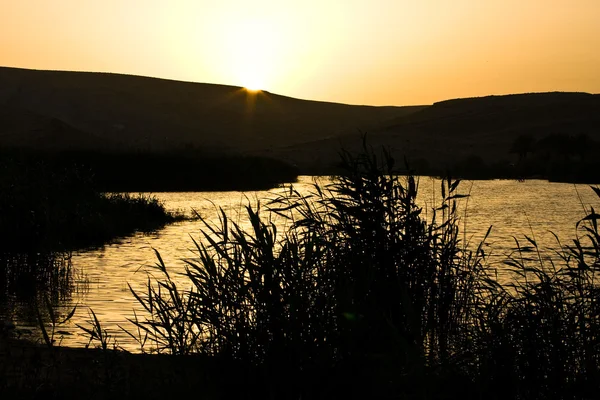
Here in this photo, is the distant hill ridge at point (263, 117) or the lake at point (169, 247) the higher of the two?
the distant hill ridge at point (263, 117)

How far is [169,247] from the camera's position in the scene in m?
20.8

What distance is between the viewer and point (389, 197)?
9484mm

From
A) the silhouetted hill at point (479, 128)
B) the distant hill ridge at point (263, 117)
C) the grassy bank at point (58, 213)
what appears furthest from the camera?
the distant hill ridge at point (263, 117)

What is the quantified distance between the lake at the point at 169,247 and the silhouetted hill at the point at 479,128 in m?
45.4

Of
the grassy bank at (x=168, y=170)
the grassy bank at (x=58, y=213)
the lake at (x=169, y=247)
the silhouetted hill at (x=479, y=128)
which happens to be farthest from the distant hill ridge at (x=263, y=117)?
the grassy bank at (x=58, y=213)

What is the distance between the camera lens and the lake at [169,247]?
471 inches

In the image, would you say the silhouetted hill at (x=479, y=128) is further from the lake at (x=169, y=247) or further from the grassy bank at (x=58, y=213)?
the grassy bank at (x=58, y=213)

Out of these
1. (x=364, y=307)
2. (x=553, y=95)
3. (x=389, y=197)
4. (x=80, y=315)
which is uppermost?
(x=553, y=95)

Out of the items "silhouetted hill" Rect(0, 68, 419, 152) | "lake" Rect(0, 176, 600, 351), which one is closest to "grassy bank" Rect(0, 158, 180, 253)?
"lake" Rect(0, 176, 600, 351)

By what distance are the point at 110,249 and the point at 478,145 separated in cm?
9148

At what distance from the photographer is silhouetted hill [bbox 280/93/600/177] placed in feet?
313

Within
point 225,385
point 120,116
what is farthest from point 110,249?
point 120,116

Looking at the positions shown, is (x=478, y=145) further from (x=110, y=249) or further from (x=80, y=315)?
(x=80, y=315)

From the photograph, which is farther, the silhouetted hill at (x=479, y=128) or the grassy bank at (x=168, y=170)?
the silhouetted hill at (x=479, y=128)
